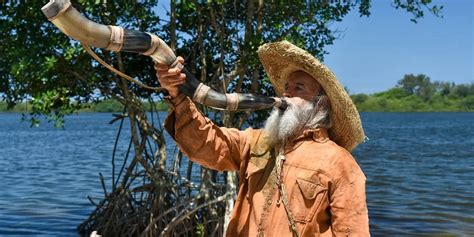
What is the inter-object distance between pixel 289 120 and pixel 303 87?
8.5 inches

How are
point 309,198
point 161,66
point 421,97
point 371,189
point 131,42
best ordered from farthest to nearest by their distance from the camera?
point 421,97
point 371,189
point 309,198
point 161,66
point 131,42

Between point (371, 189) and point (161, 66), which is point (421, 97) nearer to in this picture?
point (371, 189)

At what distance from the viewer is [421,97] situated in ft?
374

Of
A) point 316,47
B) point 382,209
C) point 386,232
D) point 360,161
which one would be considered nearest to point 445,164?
point 360,161

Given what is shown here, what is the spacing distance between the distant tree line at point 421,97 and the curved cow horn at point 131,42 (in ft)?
359

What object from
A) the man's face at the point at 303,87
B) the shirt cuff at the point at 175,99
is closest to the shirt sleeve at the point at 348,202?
the man's face at the point at 303,87

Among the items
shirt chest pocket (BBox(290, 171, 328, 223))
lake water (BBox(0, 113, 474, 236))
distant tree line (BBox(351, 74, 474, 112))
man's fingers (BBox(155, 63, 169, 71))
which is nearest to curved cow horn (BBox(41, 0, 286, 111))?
man's fingers (BBox(155, 63, 169, 71))

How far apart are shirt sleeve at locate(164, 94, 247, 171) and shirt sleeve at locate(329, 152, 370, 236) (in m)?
0.46

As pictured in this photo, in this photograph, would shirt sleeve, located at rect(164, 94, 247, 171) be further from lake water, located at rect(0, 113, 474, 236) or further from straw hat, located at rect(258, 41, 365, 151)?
lake water, located at rect(0, 113, 474, 236)

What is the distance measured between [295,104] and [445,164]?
69.2 ft

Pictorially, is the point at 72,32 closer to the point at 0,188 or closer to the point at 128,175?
the point at 128,175

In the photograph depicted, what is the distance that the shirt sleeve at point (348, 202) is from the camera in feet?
9.97

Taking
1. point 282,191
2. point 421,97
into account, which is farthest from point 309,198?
point 421,97

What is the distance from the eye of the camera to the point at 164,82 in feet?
9.02
